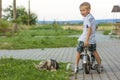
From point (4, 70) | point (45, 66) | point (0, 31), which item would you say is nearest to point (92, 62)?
point (45, 66)

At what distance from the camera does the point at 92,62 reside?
1099 centimetres

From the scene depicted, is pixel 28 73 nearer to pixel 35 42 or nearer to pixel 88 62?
pixel 88 62

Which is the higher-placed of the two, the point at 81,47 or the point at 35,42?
the point at 81,47

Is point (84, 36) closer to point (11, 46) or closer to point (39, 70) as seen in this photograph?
point (39, 70)

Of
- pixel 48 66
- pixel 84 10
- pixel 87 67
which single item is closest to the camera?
pixel 87 67

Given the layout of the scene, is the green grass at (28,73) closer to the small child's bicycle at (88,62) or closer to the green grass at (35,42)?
the small child's bicycle at (88,62)

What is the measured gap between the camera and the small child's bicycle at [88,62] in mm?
10672

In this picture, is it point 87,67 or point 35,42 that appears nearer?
point 87,67

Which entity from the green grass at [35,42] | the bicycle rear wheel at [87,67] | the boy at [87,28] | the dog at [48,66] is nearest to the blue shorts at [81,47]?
the boy at [87,28]

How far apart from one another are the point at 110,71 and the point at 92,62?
569 millimetres

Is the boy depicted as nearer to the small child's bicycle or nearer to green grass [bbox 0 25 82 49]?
the small child's bicycle

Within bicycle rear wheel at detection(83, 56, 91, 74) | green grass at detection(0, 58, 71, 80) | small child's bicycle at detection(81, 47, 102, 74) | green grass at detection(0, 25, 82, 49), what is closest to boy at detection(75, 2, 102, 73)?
small child's bicycle at detection(81, 47, 102, 74)

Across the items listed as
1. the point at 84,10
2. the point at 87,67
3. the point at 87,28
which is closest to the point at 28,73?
the point at 87,67

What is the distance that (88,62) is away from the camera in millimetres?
10758
